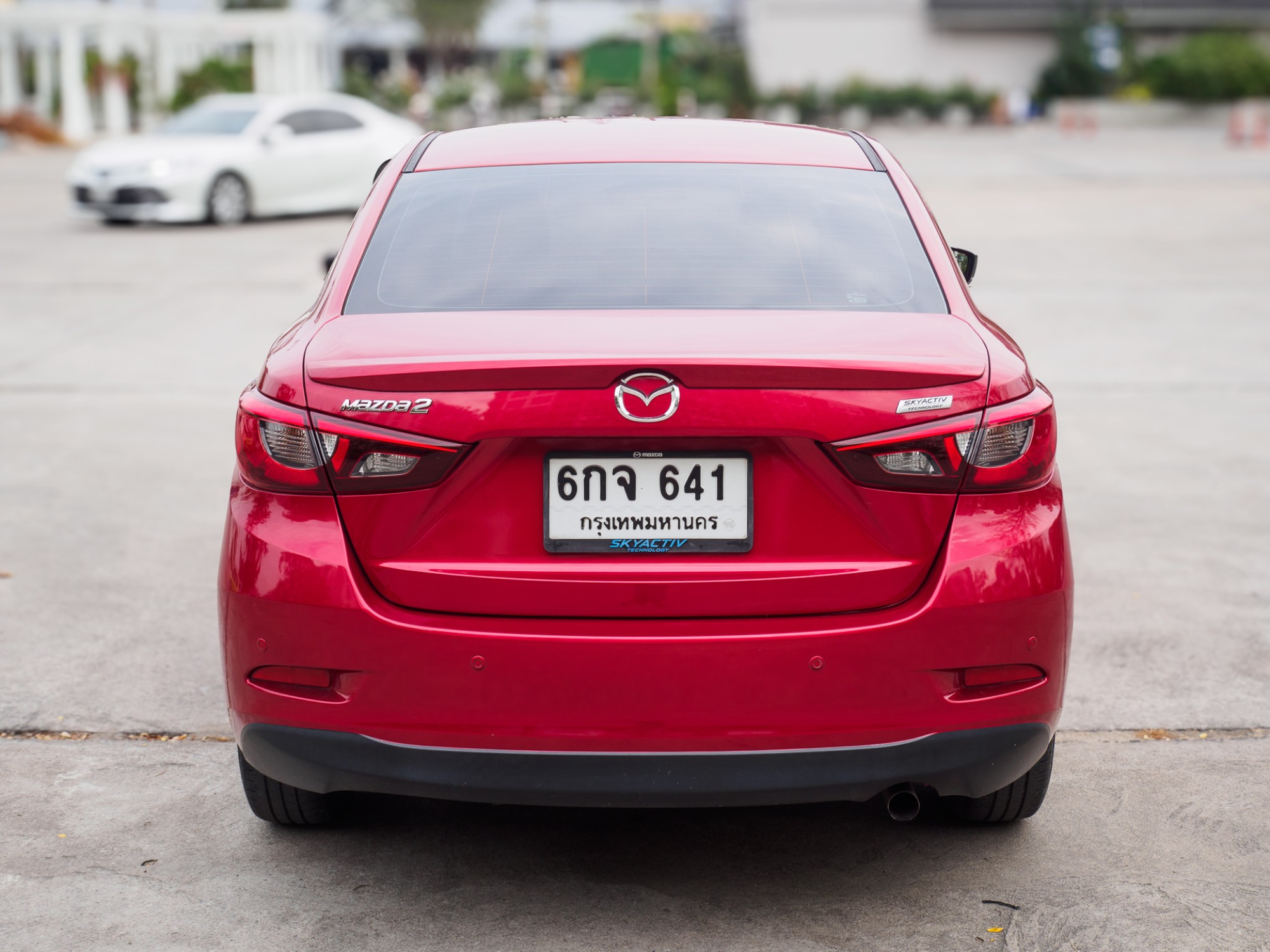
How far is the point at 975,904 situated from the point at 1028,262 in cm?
1200

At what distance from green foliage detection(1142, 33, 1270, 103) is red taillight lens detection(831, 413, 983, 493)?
2075 inches

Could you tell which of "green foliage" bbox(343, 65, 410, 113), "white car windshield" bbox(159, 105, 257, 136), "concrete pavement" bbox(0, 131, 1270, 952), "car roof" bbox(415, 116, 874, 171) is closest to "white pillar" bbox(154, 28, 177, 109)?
"green foliage" bbox(343, 65, 410, 113)

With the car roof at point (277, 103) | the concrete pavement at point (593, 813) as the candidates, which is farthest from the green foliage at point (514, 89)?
the concrete pavement at point (593, 813)

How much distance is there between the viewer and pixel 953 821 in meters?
3.57

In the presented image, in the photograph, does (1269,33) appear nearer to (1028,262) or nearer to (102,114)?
(102,114)

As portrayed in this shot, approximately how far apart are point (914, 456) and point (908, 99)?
5361cm

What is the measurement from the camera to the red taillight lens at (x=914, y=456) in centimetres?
274

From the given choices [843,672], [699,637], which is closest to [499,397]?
[699,637]

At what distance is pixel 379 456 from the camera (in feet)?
9.08

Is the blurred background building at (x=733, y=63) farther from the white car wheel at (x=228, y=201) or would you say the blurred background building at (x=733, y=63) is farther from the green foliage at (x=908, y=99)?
the white car wheel at (x=228, y=201)

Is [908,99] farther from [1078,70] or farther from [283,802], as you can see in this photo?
[283,802]

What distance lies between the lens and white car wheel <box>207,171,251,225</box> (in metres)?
18.8

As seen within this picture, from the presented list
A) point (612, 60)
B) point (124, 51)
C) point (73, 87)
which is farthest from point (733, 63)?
point (73, 87)

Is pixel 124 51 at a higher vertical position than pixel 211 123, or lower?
lower
